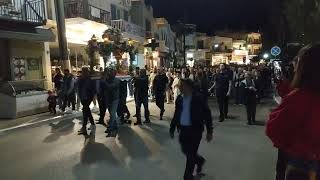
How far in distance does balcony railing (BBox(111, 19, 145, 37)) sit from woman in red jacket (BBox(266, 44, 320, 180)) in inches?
1294

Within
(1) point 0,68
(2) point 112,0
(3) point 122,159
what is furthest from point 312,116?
(2) point 112,0

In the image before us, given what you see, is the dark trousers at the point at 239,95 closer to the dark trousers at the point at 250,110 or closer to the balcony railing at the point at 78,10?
the dark trousers at the point at 250,110

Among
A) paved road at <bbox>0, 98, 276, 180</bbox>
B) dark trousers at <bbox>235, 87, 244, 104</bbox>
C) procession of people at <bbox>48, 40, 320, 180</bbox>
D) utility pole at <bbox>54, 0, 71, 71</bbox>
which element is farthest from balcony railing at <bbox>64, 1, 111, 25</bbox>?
paved road at <bbox>0, 98, 276, 180</bbox>

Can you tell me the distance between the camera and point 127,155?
1014 cm

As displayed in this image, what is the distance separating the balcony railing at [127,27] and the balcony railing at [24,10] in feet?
38.6

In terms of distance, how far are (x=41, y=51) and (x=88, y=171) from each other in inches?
659

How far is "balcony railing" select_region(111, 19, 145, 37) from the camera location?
37.2 metres

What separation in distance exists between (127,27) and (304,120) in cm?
3630

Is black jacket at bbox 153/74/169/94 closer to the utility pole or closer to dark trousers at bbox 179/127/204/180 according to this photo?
the utility pole

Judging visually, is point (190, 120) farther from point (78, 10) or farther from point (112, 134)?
point (78, 10)

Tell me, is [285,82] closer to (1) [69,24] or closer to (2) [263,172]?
(2) [263,172]

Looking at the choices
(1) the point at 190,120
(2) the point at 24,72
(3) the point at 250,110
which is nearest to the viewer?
(1) the point at 190,120

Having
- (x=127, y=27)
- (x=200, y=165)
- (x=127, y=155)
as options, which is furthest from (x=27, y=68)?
(x=200, y=165)

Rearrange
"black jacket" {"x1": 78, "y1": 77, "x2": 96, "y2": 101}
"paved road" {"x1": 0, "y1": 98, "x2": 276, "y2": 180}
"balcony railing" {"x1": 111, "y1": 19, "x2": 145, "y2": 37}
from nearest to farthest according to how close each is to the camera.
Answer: "paved road" {"x1": 0, "y1": 98, "x2": 276, "y2": 180} → "black jacket" {"x1": 78, "y1": 77, "x2": 96, "y2": 101} → "balcony railing" {"x1": 111, "y1": 19, "x2": 145, "y2": 37}
